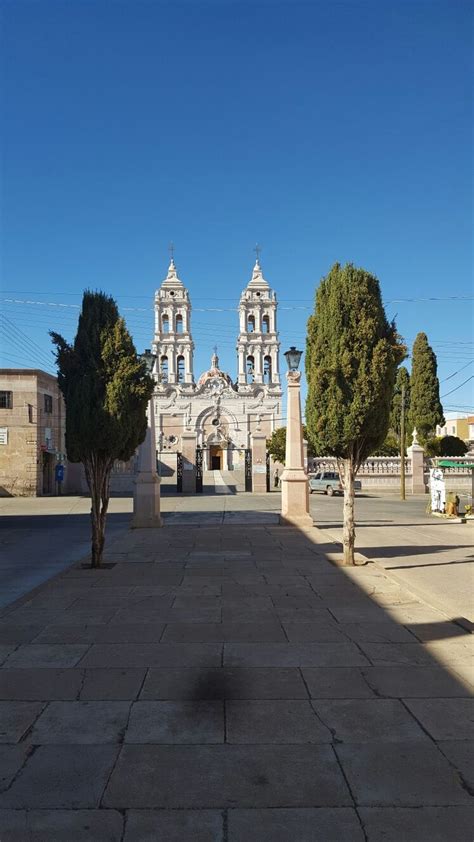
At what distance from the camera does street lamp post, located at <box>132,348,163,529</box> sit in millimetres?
17266

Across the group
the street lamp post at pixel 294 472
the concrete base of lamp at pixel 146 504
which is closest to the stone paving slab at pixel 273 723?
the concrete base of lamp at pixel 146 504

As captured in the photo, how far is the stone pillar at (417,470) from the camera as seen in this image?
40.9 metres

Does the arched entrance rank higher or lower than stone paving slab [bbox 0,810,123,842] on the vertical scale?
higher

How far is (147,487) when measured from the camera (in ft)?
57.1

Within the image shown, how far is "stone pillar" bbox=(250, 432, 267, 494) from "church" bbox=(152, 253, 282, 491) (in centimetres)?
4416

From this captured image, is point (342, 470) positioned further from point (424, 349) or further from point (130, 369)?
point (424, 349)

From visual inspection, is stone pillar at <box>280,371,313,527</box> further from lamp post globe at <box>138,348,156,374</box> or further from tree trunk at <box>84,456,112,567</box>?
tree trunk at <box>84,456,112,567</box>

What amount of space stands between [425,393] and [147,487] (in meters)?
38.4

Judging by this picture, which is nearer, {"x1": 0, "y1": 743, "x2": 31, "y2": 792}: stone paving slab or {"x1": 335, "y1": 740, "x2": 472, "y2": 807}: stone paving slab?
{"x1": 335, "y1": 740, "x2": 472, "y2": 807}: stone paving slab

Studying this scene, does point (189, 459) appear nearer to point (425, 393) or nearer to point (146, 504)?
point (425, 393)

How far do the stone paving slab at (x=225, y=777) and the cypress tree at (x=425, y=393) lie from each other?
49.0 meters

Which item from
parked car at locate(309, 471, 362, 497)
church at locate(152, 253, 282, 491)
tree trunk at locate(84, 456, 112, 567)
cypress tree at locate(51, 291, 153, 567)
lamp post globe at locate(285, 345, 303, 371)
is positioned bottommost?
parked car at locate(309, 471, 362, 497)


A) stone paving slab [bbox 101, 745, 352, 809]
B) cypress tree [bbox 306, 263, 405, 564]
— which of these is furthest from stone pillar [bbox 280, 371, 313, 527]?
stone paving slab [bbox 101, 745, 352, 809]

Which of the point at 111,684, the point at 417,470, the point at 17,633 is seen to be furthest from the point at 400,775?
the point at 417,470
